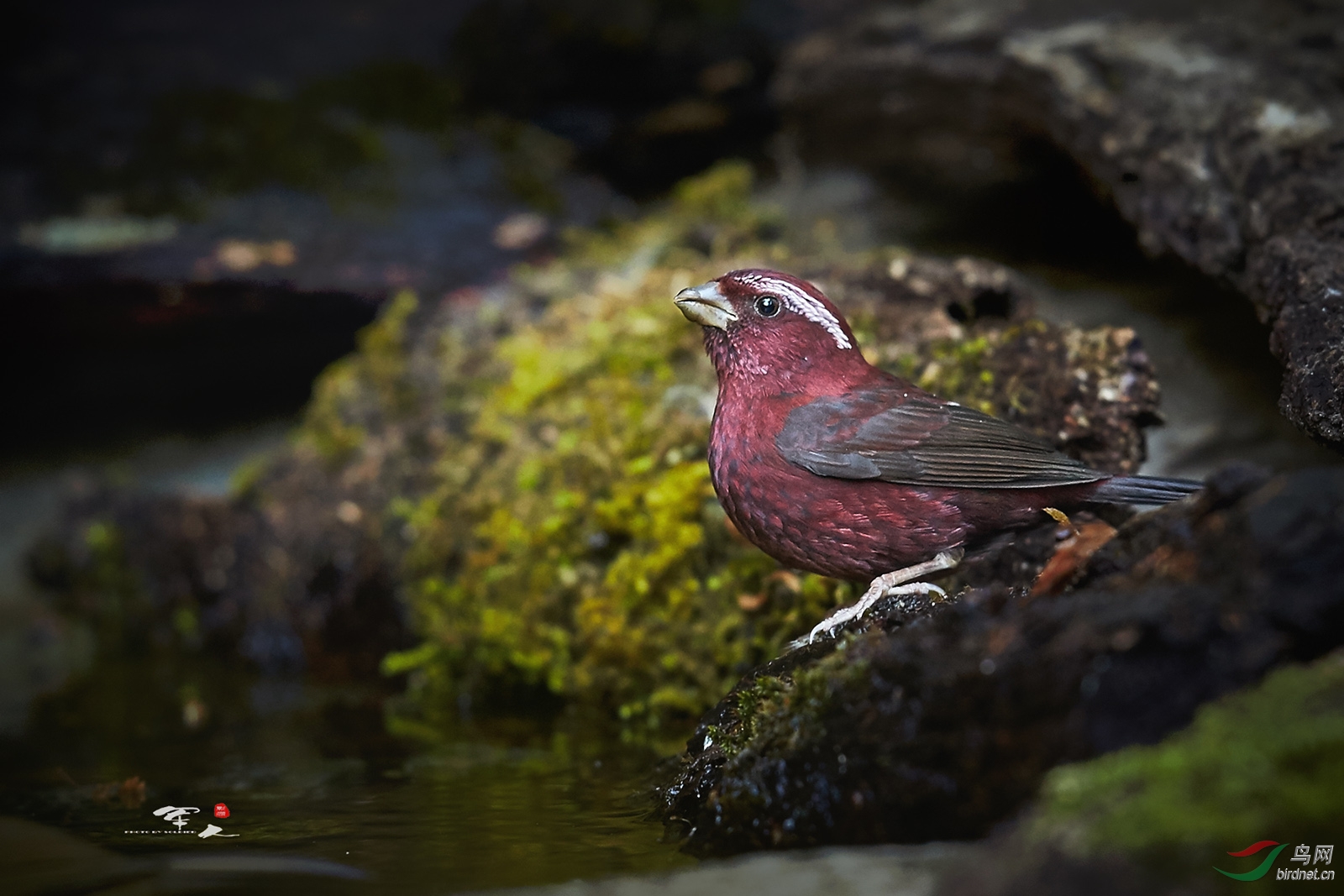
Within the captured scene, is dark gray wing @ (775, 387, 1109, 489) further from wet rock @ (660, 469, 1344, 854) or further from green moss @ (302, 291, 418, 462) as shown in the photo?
green moss @ (302, 291, 418, 462)

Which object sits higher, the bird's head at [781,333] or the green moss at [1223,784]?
the bird's head at [781,333]

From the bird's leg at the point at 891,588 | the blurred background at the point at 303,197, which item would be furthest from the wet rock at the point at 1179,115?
the bird's leg at the point at 891,588

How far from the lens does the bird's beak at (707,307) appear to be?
10.8 feet

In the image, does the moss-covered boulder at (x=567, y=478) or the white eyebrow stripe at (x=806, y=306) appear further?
the moss-covered boulder at (x=567, y=478)

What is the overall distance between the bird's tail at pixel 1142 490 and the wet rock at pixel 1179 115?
711 mm

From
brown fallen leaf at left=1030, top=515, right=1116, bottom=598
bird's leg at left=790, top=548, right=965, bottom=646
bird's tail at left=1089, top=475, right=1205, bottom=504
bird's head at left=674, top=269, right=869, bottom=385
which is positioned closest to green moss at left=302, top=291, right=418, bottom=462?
bird's head at left=674, top=269, right=869, bottom=385

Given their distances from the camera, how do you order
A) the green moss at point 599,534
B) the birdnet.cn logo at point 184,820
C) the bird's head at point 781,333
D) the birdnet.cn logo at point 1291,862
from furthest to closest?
the green moss at point 599,534 < the bird's head at point 781,333 < the birdnet.cn logo at point 184,820 < the birdnet.cn logo at point 1291,862

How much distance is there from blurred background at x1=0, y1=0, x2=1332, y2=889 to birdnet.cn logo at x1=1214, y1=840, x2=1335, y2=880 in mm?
3950

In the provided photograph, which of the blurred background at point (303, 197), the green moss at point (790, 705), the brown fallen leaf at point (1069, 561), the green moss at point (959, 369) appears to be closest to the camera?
the green moss at point (790, 705)

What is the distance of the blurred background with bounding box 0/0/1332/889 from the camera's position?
6.67 meters

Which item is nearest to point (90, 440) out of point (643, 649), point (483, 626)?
point (483, 626)

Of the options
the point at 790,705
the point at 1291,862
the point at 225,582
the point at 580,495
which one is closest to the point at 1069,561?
the point at 790,705

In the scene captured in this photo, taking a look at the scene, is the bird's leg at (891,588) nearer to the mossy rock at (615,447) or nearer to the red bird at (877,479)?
the red bird at (877,479)

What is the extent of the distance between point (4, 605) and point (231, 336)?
10.3 ft
